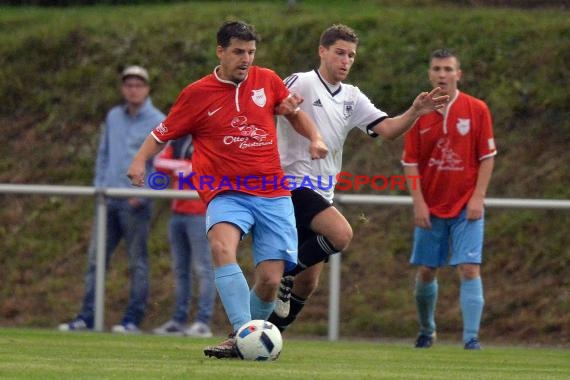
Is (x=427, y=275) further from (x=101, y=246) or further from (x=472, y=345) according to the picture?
(x=101, y=246)

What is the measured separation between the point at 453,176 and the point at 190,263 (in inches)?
117

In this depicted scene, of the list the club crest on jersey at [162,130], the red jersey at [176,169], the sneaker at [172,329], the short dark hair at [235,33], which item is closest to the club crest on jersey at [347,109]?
the short dark hair at [235,33]

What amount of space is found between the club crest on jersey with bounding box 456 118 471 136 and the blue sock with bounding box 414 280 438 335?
1377mm

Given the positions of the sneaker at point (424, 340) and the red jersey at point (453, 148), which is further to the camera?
the sneaker at point (424, 340)

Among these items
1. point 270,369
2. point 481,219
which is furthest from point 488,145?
point 270,369

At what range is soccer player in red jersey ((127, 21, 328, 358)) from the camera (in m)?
9.48

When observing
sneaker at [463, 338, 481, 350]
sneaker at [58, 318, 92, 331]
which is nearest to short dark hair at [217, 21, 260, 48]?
sneaker at [463, 338, 481, 350]

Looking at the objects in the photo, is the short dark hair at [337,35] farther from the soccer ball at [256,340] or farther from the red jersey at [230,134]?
the soccer ball at [256,340]

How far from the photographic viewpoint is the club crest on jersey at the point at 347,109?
10758mm

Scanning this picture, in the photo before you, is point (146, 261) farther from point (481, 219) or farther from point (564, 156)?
point (564, 156)

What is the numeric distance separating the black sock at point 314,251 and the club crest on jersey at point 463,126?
2.39 meters

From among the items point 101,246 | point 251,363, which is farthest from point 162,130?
point 101,246

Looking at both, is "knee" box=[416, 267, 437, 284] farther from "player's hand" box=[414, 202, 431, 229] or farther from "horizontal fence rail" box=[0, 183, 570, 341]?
"horizontal fence rail" box=[0, 183, 570, 341]

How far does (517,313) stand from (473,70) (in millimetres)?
4273
